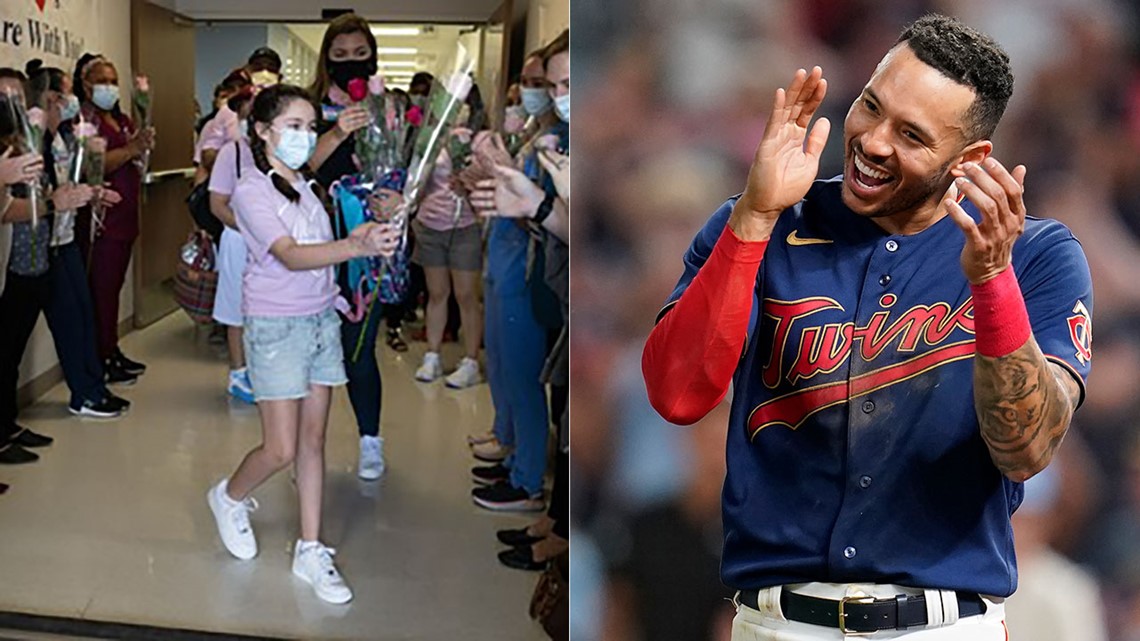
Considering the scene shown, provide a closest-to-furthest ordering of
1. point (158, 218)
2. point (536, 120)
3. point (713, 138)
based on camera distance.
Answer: point (713, 138)
point (536, 120)
point (158, 218)

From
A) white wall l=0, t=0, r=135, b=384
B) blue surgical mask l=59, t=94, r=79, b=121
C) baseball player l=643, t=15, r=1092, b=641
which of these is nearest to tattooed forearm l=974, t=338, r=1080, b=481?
baseball player l=643, t=15, r=1092, b=641

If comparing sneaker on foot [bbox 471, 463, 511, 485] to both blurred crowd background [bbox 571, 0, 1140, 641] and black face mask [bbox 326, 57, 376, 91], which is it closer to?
black face mask [bbox 326, 57, 376, 91]

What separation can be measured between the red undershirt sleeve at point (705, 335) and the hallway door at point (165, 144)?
1.95 meters

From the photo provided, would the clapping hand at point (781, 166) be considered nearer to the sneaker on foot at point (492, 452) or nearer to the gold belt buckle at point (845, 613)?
the gold belt buckle at point (845, 613)

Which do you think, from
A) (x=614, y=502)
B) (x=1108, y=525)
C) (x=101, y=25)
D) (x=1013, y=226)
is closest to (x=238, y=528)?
(x=101, y=25)

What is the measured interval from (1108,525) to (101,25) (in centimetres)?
245

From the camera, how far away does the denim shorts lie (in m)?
3.16

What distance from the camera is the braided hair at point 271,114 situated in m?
3.04

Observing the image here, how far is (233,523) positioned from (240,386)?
15.6 inches

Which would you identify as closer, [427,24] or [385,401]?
[427,24]

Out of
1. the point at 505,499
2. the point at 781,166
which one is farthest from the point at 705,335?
the point at 505,499

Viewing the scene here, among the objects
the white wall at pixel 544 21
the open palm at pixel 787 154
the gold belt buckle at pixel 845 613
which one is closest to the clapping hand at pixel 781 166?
the open palm at pixel 787 154

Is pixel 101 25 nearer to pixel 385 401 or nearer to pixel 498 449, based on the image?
pixel 385 401

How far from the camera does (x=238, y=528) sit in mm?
3428
